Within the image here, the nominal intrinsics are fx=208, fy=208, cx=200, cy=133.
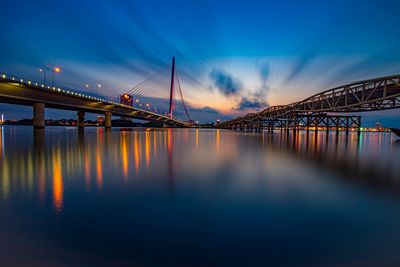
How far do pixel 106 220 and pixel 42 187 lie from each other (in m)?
3.94

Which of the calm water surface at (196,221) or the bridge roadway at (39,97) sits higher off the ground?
the bridge roadway at (39,97)

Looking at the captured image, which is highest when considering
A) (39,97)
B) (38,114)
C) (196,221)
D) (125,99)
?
(125,99)

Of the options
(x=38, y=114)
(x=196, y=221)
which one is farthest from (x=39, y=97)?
(x=196, y=221)

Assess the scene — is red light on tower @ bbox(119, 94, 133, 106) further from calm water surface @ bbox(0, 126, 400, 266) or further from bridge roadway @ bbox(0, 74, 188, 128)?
calm water surface @ bbox(0, 126, 400, 266)

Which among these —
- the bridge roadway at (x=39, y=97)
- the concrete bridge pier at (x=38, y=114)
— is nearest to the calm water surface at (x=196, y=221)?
the bridge roadway at (x=39, y=97)

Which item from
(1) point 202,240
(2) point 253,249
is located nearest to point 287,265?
(2) point 253,249

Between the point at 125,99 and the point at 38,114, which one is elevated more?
the point at 125,99

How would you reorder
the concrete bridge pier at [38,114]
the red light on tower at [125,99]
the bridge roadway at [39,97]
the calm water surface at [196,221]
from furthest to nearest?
the red light on tower at [125,99] < the concrete bridge pier at [38,114] < the bridge roadway at [39,97] < the calm water surface at [196,221]

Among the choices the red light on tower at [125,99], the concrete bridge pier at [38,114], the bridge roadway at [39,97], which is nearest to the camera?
the bridge roadway at [39,97]

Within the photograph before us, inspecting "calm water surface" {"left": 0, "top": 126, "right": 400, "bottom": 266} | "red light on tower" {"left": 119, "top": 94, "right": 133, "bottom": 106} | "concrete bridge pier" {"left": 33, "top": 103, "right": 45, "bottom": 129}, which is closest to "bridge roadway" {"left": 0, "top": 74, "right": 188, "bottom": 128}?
"concrete bridge pier" {"left": 33, "top": 103, "right": 45, "bottom": 129}

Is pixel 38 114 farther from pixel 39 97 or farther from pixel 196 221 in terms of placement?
pixel 196 221

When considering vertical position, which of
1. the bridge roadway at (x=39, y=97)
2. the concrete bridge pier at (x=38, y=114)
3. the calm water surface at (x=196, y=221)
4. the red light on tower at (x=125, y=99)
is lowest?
the calm water surface at (x=196, y=221)

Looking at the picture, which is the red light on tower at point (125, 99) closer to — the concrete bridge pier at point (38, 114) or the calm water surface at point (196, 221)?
the concrete bridge pier at point (38, 114)

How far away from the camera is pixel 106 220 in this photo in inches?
176
